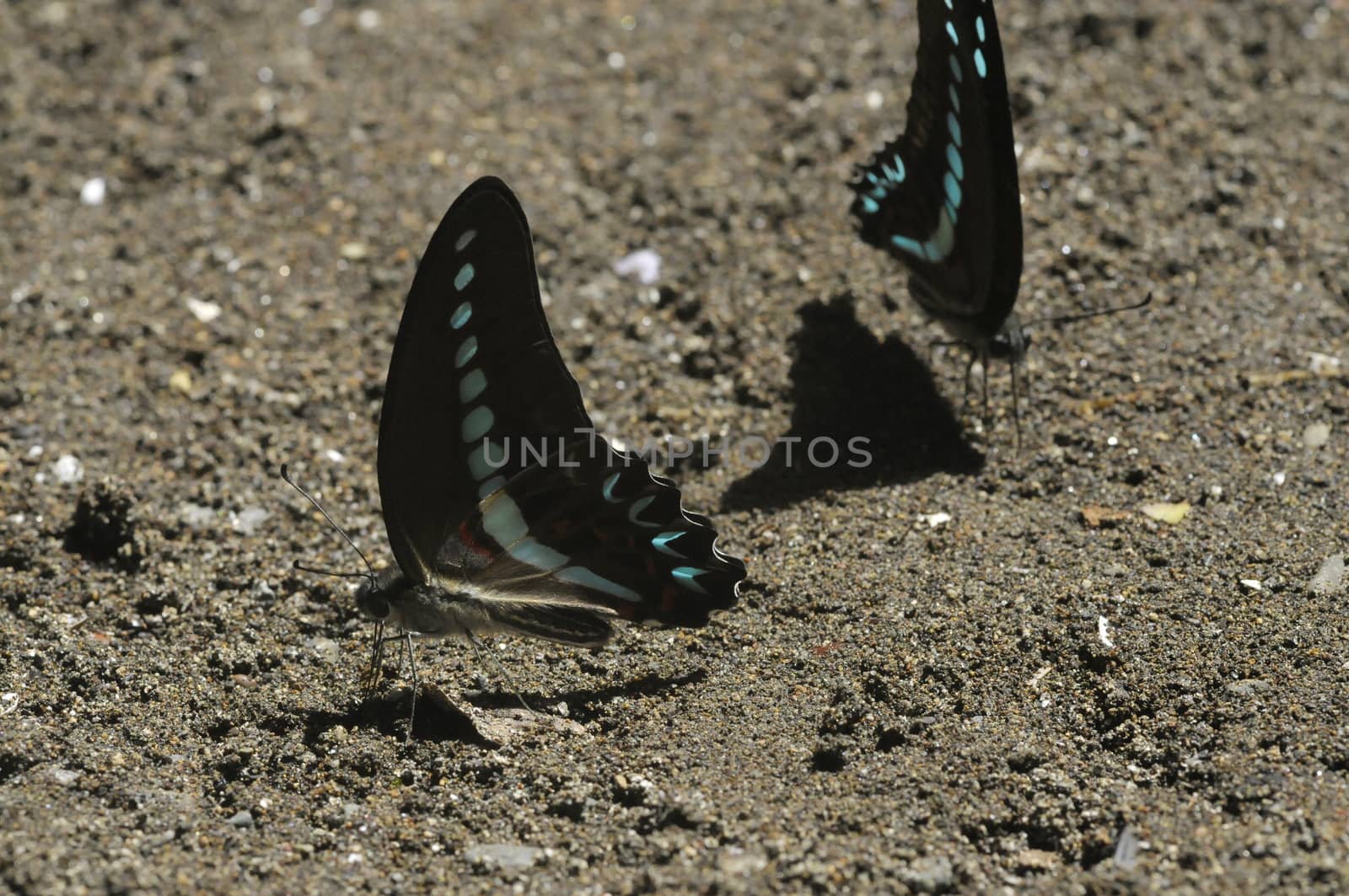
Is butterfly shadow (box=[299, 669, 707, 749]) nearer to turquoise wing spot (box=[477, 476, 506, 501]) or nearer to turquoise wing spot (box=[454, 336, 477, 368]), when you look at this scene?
turquoise wing spot (box=[477, 476, 506, 501])

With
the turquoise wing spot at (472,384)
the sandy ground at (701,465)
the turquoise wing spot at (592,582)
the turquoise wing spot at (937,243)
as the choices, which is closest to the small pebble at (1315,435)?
the sandy ground at (701,465)

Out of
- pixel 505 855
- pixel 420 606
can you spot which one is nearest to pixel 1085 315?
pixel 420 606

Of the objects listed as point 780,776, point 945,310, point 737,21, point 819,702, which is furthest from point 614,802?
point 737,21

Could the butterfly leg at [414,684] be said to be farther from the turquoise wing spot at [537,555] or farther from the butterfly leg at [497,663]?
the turquoise wing spot at [537,555]

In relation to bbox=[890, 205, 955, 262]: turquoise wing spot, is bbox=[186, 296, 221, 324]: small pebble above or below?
below

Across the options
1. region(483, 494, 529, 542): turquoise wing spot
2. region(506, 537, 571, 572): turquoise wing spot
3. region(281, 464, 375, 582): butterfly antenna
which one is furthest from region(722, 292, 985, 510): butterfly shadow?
region(281, 464, 375, 582): butterfly antenna

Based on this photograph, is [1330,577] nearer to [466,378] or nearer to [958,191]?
[958,191]
